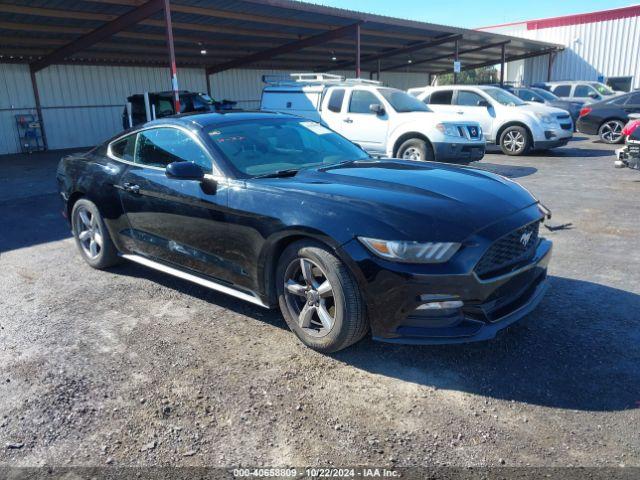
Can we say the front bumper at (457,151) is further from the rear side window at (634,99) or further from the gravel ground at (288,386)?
the rear side window at (634,99)

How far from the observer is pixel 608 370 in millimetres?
3062

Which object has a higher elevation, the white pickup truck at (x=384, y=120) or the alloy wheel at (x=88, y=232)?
the white pickup truck at (x=384, y=120)

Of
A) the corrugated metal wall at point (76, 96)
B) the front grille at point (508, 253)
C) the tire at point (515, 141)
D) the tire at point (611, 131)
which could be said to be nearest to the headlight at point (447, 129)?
the tire at point (515, 141)

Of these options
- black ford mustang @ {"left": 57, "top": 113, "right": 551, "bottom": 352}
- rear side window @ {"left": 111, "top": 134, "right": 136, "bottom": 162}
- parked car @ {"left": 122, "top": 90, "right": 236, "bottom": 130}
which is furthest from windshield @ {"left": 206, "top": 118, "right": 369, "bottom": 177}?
parked car @ {"left": 122, "top": 90, "right": 236, "bottom": 130}

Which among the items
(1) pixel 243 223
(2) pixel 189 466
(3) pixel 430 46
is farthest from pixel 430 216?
(3) pixel 430 46

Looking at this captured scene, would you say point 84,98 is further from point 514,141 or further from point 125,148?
point 125,148

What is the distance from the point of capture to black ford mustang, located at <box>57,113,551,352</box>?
9.69 ft

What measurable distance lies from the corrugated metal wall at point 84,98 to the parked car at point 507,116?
13.5 metres

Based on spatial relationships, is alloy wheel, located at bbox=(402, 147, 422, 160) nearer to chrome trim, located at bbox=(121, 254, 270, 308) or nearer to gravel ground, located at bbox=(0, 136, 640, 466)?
gravel ground, located at bbox=(0, 136, 640, 466)

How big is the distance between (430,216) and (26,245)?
17.7 ft

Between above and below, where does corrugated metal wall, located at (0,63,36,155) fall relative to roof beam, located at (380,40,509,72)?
below

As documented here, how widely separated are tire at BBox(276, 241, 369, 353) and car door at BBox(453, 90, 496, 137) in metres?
11.1

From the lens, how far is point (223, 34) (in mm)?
17547

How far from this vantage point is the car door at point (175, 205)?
151 inches
